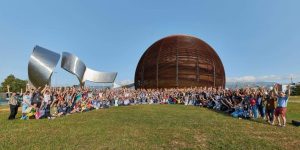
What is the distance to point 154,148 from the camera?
7547 millimetres

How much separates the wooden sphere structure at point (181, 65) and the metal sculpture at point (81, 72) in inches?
277

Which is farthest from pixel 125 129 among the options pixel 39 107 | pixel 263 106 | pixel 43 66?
pixel 43 66

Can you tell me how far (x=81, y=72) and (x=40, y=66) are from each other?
1085cm

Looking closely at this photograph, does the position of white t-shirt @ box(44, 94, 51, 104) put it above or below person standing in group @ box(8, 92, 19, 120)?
above

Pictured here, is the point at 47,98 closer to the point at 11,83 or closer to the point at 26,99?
the point at 26,99

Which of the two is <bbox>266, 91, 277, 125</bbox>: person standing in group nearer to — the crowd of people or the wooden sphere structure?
the crowd of people

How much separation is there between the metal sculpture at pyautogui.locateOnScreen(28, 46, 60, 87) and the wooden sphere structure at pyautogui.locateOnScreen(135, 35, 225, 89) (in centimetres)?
1599

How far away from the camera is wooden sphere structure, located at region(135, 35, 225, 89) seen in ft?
134

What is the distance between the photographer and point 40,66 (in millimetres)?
30688

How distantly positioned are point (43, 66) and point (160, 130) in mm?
24329

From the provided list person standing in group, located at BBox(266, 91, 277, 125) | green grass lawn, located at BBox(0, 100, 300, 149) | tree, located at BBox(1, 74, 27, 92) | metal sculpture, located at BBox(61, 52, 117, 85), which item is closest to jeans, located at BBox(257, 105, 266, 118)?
person standing in group, located at BBox(266, 91, 277, 125)

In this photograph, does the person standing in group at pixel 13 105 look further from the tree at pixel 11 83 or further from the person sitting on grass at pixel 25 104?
the tree at pixel 11 83

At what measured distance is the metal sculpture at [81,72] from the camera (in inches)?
1468

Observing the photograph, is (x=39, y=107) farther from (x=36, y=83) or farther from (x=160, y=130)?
(x=36, y=83)
